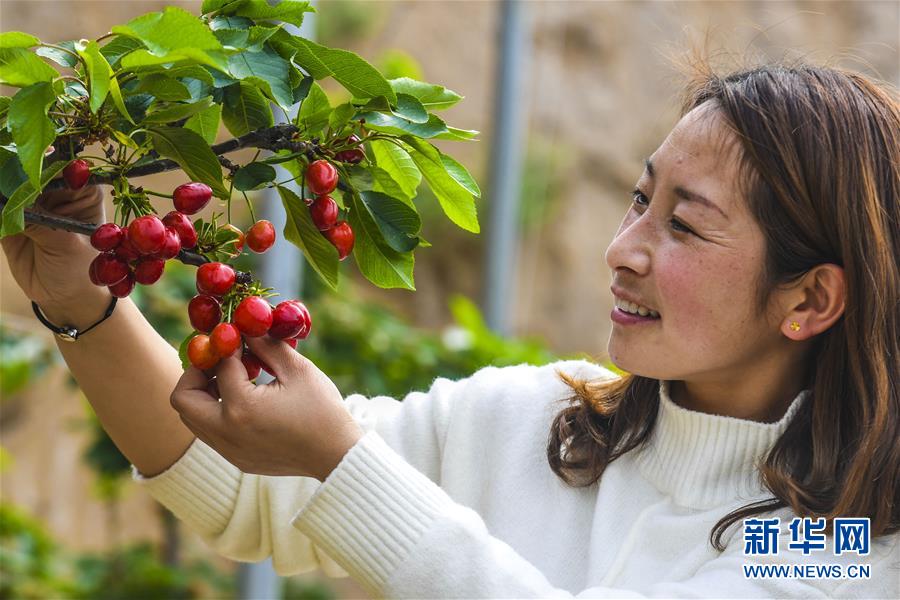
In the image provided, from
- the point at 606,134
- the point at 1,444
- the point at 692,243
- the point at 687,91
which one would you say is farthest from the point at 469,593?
the point at 606,134

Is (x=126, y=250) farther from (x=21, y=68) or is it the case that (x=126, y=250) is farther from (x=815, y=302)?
(x=815, y=302)

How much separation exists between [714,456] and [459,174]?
513 mm

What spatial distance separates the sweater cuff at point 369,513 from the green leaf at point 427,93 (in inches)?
13.0

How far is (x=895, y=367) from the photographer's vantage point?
129 centimetres

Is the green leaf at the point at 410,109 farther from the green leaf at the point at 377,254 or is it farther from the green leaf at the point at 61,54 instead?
the green leaf at the point at 61,54

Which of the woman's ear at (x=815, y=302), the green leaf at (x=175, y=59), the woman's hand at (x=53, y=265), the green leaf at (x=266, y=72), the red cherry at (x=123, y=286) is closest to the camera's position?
the green leaf at (x=175, y=59)

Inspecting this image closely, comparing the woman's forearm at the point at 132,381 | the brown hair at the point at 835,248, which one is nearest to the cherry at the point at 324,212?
the woman's forearm at the point at 132,381

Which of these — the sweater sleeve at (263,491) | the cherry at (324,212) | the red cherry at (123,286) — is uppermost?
the cherry at (324,212)

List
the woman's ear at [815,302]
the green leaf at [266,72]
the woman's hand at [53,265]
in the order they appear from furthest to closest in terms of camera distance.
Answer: the woman's ear at [815,302] → the woman's hand at [53,265] → the green leaf at [266,72]

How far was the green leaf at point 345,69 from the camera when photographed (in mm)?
941

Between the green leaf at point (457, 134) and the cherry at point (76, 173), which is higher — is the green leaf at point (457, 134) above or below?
above

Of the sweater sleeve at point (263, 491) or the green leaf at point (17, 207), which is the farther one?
the sweater sleeve at point (263, 491)

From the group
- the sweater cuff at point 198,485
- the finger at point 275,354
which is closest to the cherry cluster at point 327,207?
the finger at point 275,354

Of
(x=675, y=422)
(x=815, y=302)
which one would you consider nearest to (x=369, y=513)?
(x=675, y=422)
